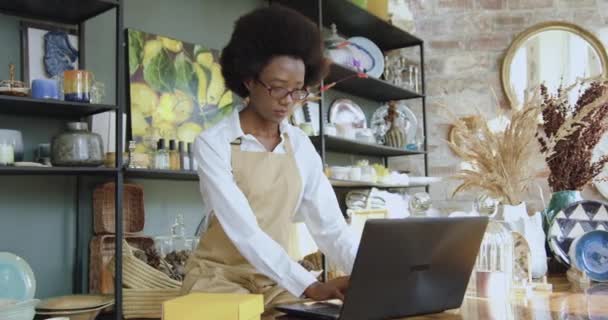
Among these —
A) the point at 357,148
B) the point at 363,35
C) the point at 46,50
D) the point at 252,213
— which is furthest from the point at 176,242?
the point at 363,35

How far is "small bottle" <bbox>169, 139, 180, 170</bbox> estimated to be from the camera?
2.72m

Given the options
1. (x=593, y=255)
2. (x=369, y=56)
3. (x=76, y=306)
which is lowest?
(x=76, y=306)

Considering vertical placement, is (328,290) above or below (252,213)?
below

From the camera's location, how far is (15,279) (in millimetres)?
2217

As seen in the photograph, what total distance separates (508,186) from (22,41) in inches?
75.7

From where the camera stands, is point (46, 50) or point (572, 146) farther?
point (46, 50)

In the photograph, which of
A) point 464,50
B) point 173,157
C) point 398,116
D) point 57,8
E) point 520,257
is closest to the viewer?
point 520,257

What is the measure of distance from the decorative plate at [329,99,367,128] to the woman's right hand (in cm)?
269

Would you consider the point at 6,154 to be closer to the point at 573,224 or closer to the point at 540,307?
the point at 540,307

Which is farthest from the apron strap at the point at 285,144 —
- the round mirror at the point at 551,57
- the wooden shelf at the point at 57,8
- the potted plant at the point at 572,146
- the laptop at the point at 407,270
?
the round mirror at the point at 551,57

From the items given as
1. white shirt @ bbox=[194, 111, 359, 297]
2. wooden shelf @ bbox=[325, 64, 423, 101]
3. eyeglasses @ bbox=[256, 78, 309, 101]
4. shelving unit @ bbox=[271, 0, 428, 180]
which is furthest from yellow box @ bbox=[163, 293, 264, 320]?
wooden shelf @ bbox=[325, 64, 423, 101]

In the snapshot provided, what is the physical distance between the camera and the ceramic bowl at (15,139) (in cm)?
224

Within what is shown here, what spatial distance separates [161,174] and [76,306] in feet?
2.16

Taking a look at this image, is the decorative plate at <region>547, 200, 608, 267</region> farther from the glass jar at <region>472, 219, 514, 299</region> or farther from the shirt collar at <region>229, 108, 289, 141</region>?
the shirt collar at <region>229, 108, 289, 141</region>
